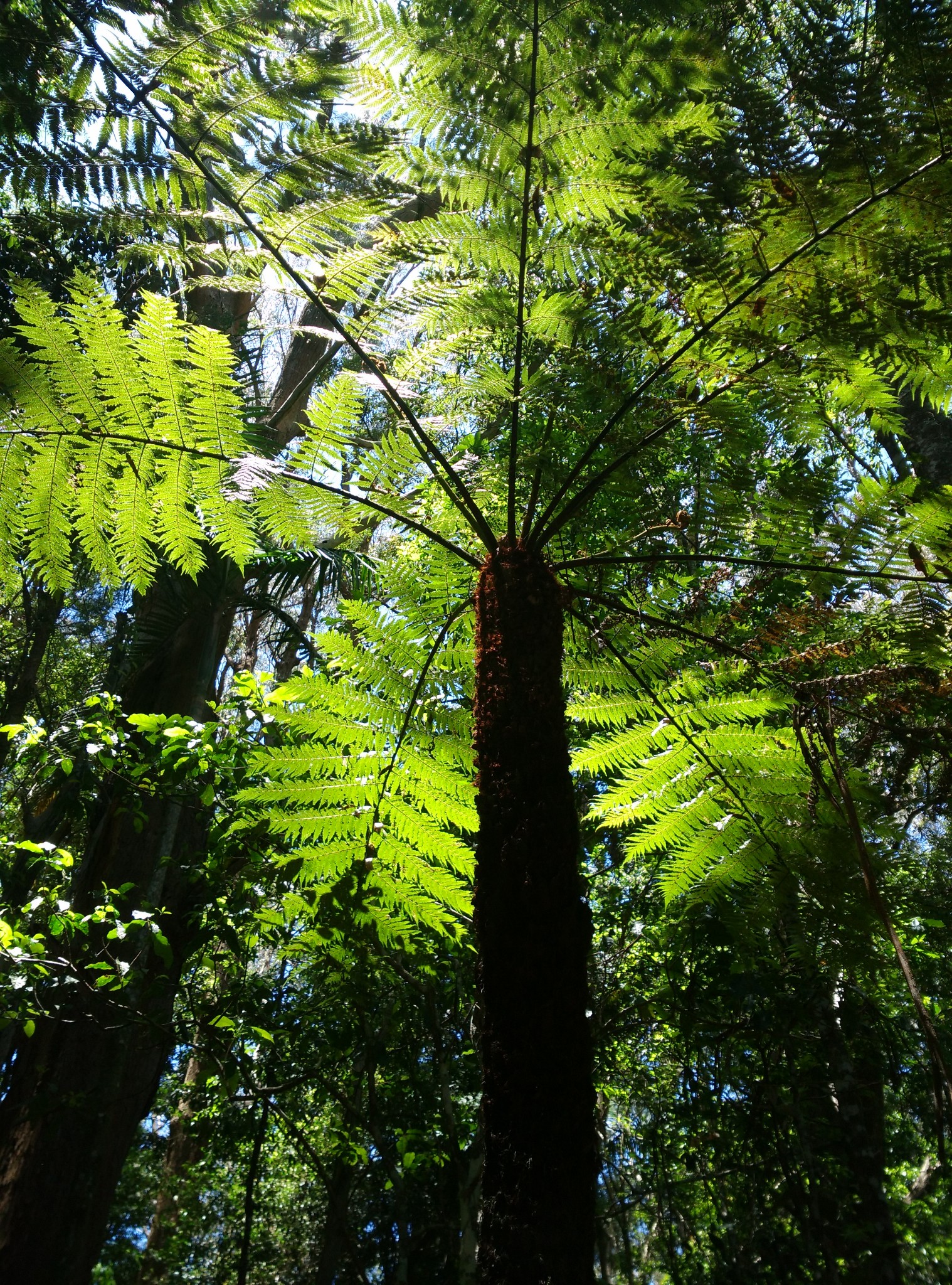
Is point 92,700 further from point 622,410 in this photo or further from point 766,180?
point 766,180

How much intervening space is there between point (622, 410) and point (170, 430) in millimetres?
952

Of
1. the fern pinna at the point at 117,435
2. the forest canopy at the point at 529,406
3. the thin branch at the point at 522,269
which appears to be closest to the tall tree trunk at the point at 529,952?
the forest canopy at the point at 529,406

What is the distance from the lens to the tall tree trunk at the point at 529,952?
929 mm

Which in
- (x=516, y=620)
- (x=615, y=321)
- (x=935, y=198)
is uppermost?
(x=935, y=198)

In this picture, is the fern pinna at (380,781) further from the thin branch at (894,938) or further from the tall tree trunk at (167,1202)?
the tall tree trunk at (167,1202)

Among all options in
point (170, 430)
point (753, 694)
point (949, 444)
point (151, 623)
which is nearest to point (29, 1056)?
point (151, 623)

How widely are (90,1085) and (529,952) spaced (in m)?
4.48

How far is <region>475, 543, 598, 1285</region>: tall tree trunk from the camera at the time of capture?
3.05 ft

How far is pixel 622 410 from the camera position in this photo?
1.58m

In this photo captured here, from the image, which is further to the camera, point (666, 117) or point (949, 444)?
point (949, 444)

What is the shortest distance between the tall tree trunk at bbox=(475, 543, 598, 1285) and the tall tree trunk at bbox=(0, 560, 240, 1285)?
2.36m

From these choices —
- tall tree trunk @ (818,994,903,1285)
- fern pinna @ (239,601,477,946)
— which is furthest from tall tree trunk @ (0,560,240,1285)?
tall tree trunk @ (818,994,903,1285)

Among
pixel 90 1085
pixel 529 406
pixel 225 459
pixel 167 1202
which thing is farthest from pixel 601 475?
pixel 167 1202

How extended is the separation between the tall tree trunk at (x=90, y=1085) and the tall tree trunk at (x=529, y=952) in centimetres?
236
